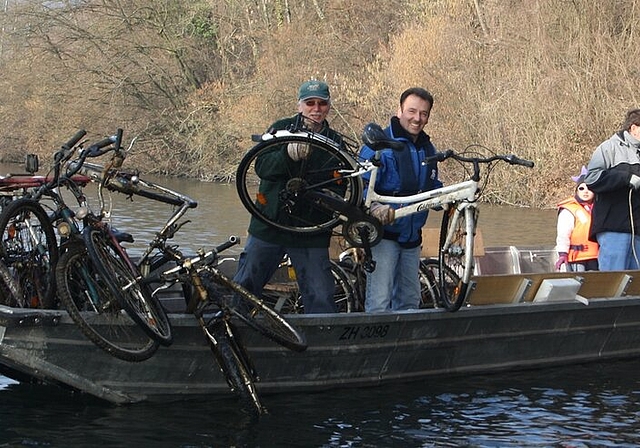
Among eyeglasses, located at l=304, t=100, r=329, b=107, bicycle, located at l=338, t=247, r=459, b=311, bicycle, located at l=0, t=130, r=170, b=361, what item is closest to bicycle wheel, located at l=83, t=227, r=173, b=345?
bicycle, located at l=0, t=130, r=170, b=361

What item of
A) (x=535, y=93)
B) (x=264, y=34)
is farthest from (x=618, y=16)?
(x=264, y=34)

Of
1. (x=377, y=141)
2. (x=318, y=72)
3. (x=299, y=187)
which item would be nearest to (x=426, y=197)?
→ (x=377, y=141)

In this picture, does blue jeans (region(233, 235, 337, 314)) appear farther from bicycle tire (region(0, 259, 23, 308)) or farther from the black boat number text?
bicycle tire (region(0, 259, 23, 308))

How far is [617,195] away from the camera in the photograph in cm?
970

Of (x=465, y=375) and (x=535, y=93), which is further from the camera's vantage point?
(x=535, y=93)

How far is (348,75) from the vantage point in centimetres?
3481

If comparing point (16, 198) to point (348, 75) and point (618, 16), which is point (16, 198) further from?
point (348, 75)

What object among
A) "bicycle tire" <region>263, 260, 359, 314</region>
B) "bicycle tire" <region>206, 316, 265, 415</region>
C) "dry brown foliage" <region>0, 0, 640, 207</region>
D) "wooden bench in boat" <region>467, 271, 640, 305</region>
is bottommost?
"bicycle tire" <region>206, 316, 265, 415</region>

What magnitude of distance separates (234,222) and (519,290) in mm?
15341

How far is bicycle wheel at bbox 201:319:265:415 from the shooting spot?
738 centimetres

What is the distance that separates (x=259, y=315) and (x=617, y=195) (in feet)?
12.1

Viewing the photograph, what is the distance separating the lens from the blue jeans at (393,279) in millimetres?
8117

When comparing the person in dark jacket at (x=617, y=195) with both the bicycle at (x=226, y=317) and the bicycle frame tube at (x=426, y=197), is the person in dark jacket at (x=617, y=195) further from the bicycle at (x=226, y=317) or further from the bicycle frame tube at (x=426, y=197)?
the bicycle at (x=226, y=317)

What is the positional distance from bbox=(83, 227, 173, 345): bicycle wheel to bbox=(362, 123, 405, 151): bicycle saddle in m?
1.75
